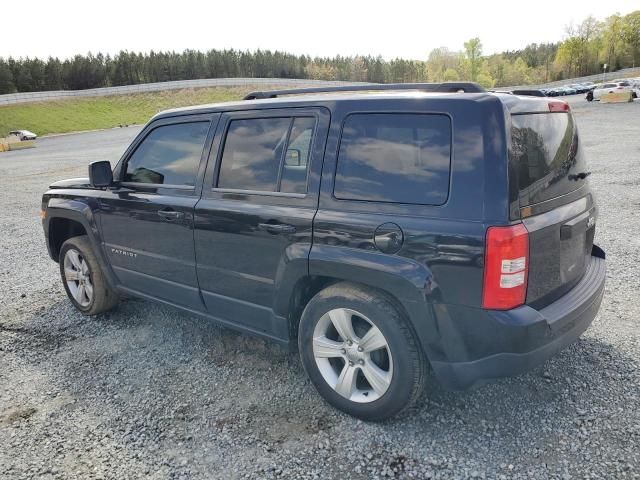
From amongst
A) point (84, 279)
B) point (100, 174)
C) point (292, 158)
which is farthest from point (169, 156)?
point (84, 279)

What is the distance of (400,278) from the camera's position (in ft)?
8.27

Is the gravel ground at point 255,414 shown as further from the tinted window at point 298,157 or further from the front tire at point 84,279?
the tinted window at point 298,157

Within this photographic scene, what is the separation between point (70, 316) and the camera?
4.71 meters

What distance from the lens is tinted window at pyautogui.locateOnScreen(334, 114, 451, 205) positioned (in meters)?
2.48

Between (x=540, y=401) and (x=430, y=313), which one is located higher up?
(x=430, y=313)

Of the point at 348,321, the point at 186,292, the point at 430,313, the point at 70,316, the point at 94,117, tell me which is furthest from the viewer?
the point at 94,117

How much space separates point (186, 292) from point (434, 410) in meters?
1.95

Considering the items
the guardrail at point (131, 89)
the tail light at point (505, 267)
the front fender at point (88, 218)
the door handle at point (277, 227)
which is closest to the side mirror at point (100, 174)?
the front fender at point (88, 218)

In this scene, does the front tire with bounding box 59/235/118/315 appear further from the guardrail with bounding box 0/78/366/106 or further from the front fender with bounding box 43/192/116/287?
the guardrail with bounding box 0/78/366/106

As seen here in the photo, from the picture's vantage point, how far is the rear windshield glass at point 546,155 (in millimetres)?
2445

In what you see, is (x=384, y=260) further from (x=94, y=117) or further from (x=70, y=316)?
(x=94, y=117)

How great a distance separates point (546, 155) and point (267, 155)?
1653 millimetres

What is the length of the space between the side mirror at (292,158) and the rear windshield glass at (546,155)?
1.24 metres

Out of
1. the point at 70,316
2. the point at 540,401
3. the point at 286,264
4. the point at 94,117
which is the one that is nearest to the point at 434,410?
the point at 540,401
